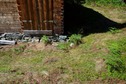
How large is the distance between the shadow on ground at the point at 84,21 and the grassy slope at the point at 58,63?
1.08m

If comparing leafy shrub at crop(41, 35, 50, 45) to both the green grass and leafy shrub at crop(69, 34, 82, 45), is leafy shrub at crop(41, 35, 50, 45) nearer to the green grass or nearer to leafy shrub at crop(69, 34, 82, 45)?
the green grass

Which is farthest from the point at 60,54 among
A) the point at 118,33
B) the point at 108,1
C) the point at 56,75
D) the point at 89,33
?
the point at 108,1

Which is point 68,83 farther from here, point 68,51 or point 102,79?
point 68,51

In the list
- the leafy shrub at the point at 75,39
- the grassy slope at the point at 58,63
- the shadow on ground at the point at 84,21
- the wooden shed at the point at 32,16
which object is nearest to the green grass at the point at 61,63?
the grassy slope at the point at 58,63

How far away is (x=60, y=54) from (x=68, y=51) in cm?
49

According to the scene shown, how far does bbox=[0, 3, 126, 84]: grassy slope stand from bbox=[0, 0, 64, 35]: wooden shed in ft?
3.36

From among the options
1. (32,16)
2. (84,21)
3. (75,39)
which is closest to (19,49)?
(32,16)

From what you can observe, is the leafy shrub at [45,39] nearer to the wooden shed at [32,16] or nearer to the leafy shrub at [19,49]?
the wooden shed at [32,16]

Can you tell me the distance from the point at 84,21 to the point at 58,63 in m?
5.03

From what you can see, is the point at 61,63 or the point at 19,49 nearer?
the point at 61,63

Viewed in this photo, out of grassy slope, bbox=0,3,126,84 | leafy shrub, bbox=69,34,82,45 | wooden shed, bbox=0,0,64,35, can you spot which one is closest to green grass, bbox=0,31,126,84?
grassy slope, bbox=0,3,126,84

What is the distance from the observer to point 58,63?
10.2 m

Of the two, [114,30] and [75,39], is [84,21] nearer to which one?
[114,30]

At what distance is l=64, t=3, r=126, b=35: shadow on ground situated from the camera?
13.1 metres
